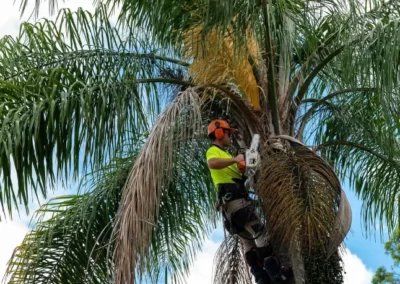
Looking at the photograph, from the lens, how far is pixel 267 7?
586cm

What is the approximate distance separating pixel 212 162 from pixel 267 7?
1.23 metres

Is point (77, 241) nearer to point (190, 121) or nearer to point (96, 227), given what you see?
point (96, 227)

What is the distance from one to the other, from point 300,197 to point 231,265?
2469mm

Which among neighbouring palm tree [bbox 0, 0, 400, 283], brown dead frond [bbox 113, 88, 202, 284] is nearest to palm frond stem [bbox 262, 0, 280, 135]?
Answer: neighbouring palm tree [bbox 0, 0, 400, 283]

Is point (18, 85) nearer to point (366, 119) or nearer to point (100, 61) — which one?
point (100, 61)

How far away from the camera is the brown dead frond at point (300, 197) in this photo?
18.0 ft

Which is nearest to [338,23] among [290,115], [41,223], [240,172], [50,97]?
[290,115]

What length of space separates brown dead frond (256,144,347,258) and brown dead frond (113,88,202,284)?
0.74 m

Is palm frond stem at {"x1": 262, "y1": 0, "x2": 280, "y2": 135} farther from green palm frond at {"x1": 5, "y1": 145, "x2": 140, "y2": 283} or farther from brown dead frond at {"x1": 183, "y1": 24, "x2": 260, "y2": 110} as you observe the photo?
green palm frond at {"x1": 5, "y1": 145, "x2": 140, "y2": 283}

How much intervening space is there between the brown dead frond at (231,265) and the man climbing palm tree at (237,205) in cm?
138

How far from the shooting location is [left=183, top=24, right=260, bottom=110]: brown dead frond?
244 inches

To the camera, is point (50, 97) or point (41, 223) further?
point (41, 223)

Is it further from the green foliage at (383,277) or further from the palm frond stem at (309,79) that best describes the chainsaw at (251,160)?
the green foliage at (383,277)

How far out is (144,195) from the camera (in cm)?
495
